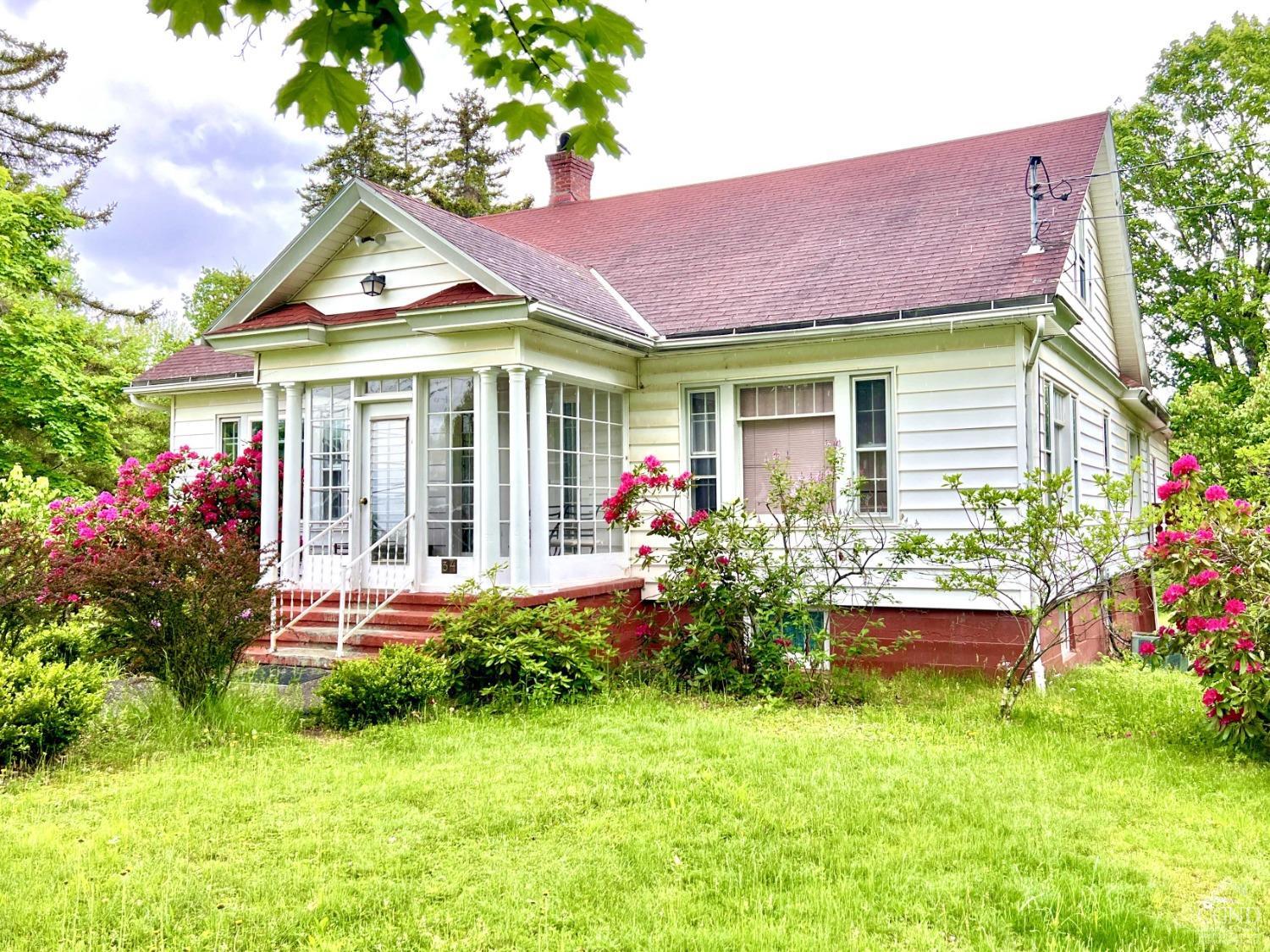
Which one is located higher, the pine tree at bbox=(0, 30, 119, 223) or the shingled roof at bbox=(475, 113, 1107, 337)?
the pine tree at bbox=(0, 30, 119, 223)

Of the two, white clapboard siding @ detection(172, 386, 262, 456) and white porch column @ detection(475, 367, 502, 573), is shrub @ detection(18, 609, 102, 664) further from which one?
white clapboard siding @ detection(172, 386, 262, 456)

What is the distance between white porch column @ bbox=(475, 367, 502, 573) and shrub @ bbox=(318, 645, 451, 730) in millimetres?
1728

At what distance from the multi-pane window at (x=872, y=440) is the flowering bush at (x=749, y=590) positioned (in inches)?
29.6

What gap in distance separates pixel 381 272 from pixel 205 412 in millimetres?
6531

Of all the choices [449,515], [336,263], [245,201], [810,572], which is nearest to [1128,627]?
[810,572]

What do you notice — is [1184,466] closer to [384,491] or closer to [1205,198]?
[384,491]

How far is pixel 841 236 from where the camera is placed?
1205cm

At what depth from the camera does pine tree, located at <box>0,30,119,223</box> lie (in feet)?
79.9

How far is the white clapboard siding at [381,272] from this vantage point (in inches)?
388

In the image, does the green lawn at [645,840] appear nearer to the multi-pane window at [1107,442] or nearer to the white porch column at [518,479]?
the white porch column at [518,479]

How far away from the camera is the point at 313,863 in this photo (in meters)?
4.34

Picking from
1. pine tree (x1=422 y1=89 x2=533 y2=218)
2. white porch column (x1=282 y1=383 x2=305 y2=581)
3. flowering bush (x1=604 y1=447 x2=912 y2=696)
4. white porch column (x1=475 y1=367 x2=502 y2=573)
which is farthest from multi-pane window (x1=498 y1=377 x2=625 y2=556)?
pine tree (x1=422 y1=89 x2=533 y2=218)

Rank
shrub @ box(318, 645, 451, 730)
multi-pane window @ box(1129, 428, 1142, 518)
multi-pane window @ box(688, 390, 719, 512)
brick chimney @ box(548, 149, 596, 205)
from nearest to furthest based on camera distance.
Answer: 1. shrub @ box(318, 645, 451, 730)
2. multi-pane window @ box(688, 390, 719, 512)
3. multi-pane window @ box(1129, 428, 1142, 518)
4. brick chimney @ box(548, 149, 596, 205)

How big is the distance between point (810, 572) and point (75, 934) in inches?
271
